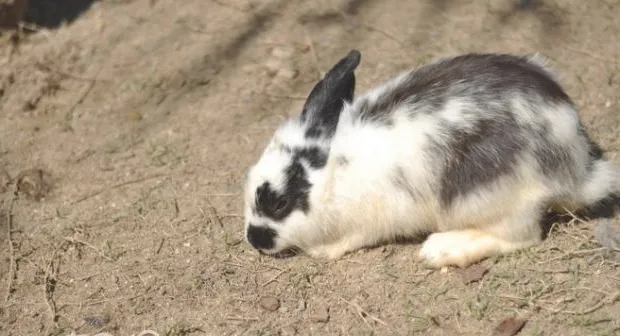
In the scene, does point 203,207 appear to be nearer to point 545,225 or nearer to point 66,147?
point 66,147

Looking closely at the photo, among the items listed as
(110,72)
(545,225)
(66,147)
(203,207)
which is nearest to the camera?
(545,225)

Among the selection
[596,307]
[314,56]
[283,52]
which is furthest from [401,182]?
[283,52]

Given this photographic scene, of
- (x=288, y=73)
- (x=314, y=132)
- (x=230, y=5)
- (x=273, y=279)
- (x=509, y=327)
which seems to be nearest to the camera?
(x=509, y=327)

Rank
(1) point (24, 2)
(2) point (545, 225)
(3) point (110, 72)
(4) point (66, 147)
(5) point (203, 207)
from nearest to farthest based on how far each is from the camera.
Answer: (2) point (545, 225), (5) point (203, 207), (4) point (66, 147), (3) point (110, 72), (1) point (24, 2)

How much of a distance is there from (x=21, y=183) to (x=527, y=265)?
305cm

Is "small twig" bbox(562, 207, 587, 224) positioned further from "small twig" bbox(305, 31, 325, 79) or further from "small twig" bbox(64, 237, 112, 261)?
"small twig" bbox(64, 237, 112, 261)

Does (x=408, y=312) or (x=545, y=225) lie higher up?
(x=545, y=225)

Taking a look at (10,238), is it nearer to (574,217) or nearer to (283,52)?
(283,52)

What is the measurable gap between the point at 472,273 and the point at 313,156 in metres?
0.99

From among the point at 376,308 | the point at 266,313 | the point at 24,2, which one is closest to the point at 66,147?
the point at 24,2

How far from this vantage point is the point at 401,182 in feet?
12.9

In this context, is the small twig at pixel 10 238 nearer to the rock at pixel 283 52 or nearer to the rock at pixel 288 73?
the rock at pixel 288 73

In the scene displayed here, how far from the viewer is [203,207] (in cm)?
475

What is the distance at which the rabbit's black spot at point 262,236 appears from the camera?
4.17m
